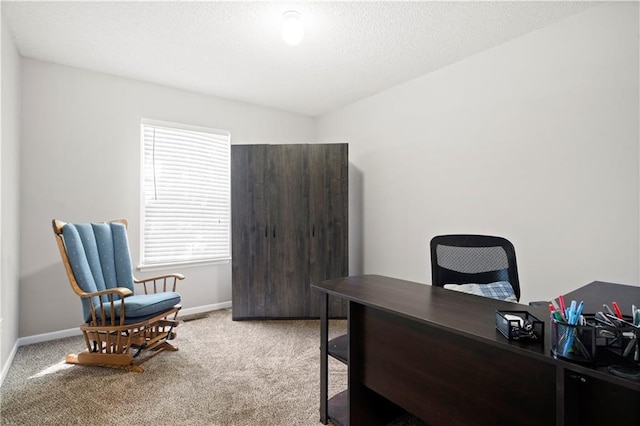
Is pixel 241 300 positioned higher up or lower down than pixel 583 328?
lower down

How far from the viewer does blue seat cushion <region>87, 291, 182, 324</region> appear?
2.33 m

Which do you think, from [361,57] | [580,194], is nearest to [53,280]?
[361,57]

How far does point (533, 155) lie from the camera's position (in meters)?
2.48

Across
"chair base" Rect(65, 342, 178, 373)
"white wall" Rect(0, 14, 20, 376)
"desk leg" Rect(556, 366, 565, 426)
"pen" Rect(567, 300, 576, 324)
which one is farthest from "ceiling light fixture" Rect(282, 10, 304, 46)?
"chair base" Rect(65, 342, 178, 373)

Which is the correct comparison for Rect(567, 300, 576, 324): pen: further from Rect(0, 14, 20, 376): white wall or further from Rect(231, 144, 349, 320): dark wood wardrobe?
Rect(0, 14, 20, 376): white wall

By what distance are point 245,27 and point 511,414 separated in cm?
→ 274

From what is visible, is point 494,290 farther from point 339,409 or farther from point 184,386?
point 184,386

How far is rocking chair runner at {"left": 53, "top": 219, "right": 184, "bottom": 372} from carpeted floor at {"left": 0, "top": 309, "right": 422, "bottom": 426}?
0.11 metres

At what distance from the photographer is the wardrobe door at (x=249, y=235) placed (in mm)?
3521

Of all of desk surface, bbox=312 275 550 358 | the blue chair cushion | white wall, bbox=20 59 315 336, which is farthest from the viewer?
white wall, bbox=20 59 315 336

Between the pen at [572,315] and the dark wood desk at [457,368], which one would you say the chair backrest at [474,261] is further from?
the pen at [572,315]

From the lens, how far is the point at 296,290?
355cm

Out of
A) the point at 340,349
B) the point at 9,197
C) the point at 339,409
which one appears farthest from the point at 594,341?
the point at 9,197

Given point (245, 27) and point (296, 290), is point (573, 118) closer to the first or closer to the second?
point (245, 27)
